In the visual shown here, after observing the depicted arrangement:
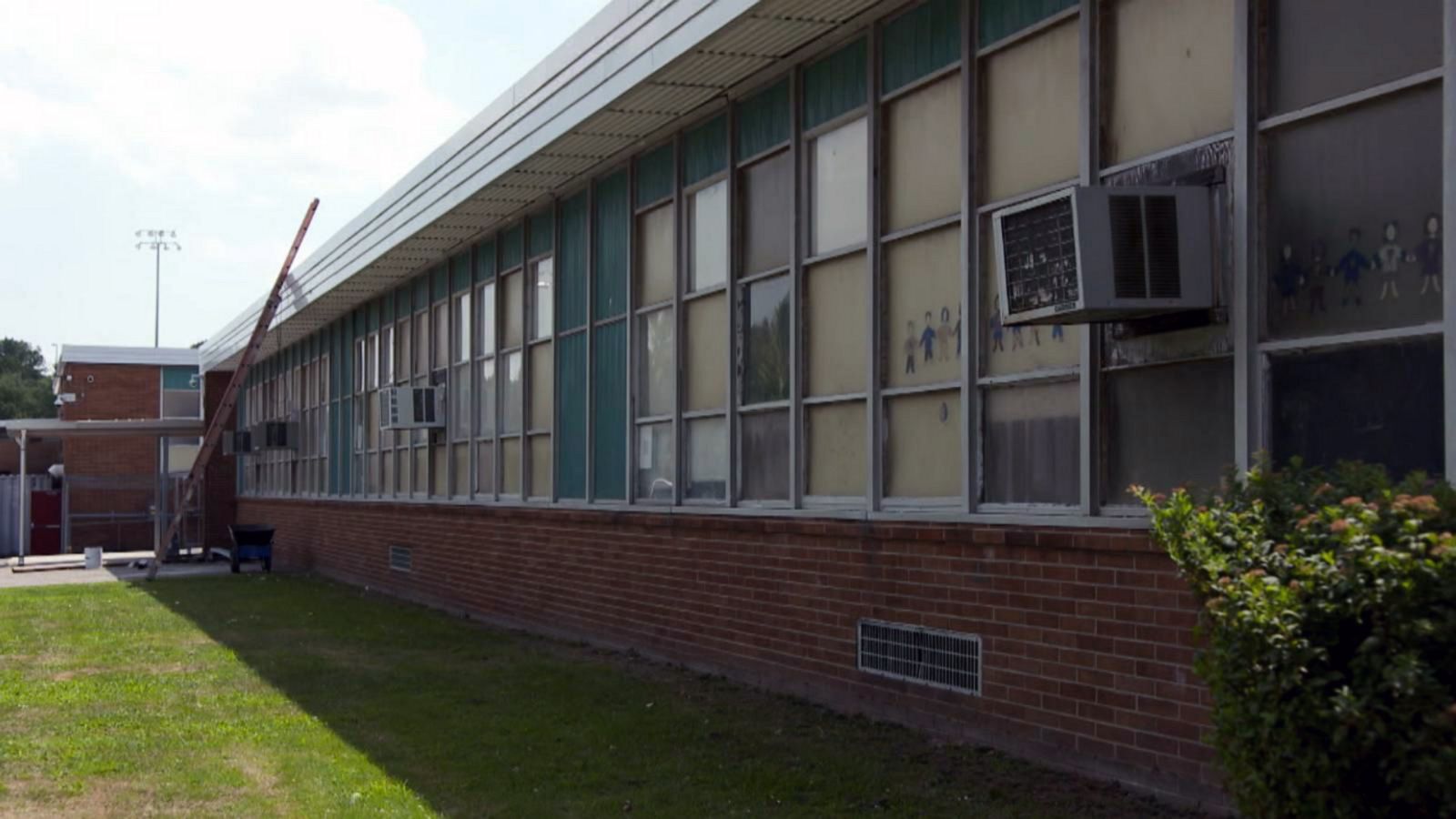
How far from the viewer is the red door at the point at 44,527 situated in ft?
144

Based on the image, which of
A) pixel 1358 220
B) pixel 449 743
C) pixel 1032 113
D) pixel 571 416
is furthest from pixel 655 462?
pixel 1358 220

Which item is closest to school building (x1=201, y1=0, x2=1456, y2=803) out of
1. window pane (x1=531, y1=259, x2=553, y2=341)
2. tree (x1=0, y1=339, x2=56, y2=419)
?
window pane (x1=531, y1=259, x2=553, y2=341)

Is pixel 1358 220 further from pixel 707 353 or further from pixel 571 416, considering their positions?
pixel 571 416

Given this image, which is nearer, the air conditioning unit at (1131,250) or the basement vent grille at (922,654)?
the air conditioning unit at (1131,250)

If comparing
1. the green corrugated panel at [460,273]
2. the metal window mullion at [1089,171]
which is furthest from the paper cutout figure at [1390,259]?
the green corrugated panel at [460,273]

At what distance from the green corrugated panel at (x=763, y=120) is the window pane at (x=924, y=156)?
1.55 meters

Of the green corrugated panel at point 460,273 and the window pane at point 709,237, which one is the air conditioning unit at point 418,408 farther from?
the window pane at point 709,237

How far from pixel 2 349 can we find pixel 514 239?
148721 mm

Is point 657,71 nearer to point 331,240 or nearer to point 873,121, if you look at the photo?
point 873,121

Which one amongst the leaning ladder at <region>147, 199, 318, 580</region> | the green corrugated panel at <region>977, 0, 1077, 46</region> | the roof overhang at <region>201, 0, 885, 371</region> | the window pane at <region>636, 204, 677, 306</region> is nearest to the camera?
the green corrugated panel at <region>977, 0, 1077, 46</region>

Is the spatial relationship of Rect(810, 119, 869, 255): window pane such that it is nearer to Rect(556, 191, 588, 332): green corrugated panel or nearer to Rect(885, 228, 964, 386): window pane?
Rect(885, 228, 964, 386): window pane

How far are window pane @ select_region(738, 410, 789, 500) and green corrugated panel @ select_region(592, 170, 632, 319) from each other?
3050mm

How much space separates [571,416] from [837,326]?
582 centimetres

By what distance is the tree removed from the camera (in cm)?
12156
